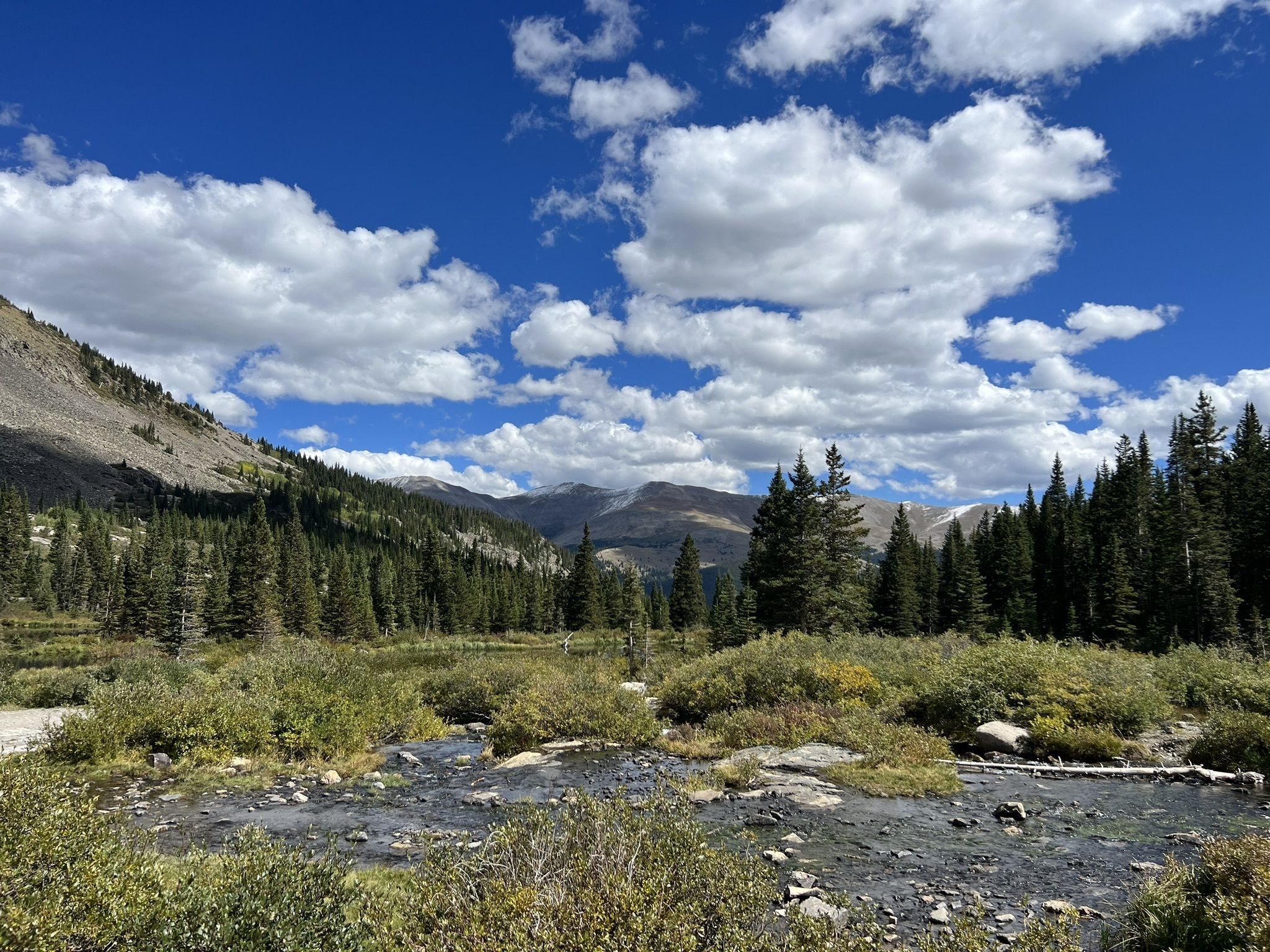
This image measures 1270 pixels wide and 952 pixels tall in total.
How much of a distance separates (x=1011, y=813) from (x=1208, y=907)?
8.10 meters

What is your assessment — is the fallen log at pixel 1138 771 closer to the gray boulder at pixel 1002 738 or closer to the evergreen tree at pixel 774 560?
the gray boulder at pixel 1002 738

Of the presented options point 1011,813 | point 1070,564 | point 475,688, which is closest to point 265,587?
point 475,688

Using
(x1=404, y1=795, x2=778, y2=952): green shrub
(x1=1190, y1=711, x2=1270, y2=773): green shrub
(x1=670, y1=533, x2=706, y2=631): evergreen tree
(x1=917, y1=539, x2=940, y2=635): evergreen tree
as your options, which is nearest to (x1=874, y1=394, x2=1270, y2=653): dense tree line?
(x1=917, y1=539, x2=940, y2=635): evergreen tree

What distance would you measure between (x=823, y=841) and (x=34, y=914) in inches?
492

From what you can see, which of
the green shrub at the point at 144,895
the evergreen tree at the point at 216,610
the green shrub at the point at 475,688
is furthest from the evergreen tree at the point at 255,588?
the green shrub at the point at 144,895

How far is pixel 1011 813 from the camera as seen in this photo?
14.7 meters

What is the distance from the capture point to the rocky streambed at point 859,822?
1081 cm

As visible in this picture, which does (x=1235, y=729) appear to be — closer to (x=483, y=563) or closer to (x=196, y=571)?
(x=196, y=571)

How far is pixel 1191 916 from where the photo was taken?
25.3 feet

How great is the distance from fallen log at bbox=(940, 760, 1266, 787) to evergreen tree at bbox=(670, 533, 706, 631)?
8118 centimetres

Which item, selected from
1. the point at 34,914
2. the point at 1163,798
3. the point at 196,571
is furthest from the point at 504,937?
the point at 196,571

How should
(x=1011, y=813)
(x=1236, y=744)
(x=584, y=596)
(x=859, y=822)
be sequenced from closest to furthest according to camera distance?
(x=859, y=822) → (x=1011, y=813) → (x=1236, y=744) → (x=584, y=596)

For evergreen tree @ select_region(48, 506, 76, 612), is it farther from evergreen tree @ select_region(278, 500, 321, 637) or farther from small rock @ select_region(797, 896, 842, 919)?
small rock @ select_region(797, 896, 842, 919)

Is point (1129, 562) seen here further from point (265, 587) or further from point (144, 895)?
point (265, 587)
